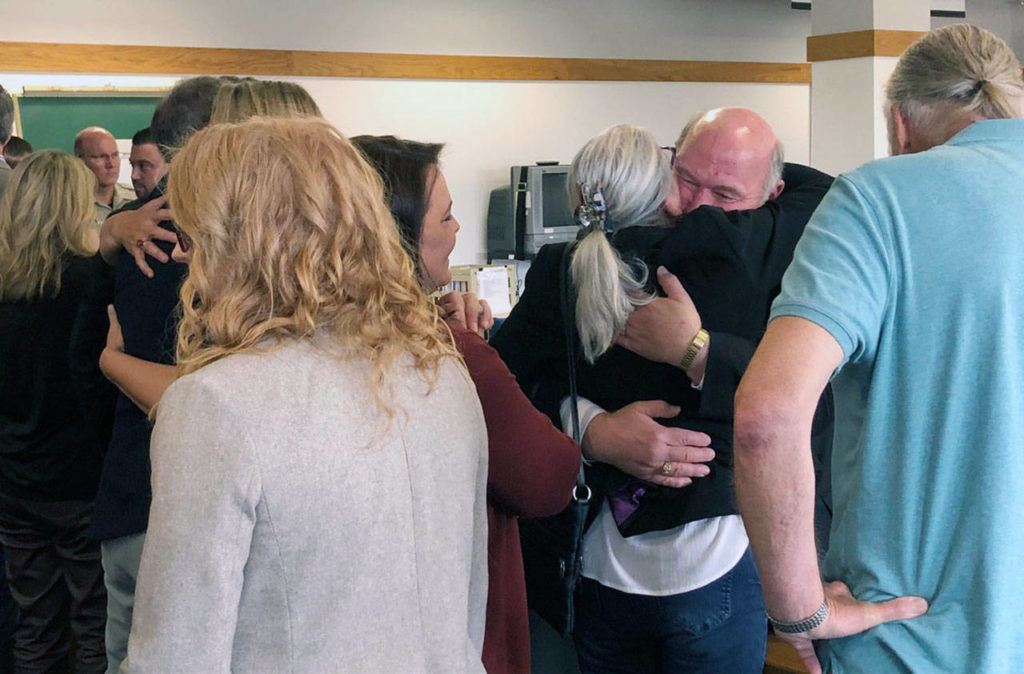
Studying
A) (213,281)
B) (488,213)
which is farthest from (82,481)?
(488,213)

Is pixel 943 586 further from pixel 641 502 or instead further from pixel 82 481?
pixel 82 481

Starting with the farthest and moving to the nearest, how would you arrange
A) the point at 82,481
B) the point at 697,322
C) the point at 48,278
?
the point at 82,481 < the point at 48,278 < the point at 697,322

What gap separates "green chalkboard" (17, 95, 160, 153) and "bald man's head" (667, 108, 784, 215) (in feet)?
18.3

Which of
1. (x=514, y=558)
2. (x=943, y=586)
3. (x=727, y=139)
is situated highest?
(x=727, y=139)

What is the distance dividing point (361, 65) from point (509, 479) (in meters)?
6.57

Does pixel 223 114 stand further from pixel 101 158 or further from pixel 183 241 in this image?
pixel 101 158

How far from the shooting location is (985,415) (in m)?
1.21

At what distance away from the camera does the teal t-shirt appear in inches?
47.2

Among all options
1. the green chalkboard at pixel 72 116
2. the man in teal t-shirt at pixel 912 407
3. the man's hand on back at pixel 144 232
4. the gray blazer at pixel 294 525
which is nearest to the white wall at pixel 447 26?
the green chalkboard at pixel 72 116

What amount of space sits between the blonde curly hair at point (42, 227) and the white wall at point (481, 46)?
446 cm

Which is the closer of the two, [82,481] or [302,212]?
[302,212]

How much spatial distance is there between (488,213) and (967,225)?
280 inches

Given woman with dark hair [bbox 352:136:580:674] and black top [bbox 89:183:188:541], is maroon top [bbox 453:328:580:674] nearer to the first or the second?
woman with dark hair [bbox 352:136:580:674]

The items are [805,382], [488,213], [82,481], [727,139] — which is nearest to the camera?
[805,382]
